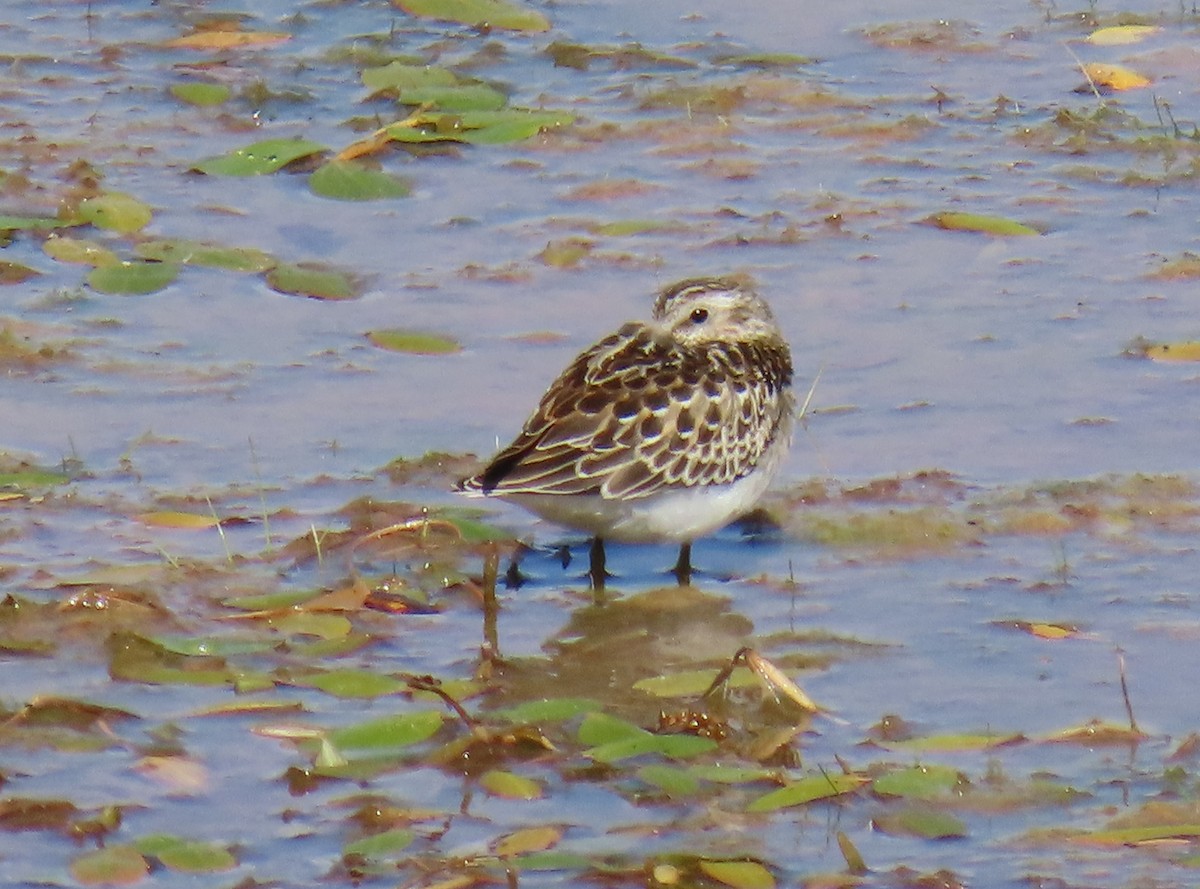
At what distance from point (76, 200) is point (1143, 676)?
19.0 ft

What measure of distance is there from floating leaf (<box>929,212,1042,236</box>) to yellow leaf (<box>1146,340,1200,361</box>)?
1377 millimetres

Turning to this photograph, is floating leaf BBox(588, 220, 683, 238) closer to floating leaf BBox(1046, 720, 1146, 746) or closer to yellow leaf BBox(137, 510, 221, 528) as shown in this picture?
yellow leaf BBox(137, 510, 221, 528)

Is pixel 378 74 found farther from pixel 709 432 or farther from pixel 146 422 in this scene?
pixel 709 432

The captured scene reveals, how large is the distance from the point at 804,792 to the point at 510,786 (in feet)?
2.34

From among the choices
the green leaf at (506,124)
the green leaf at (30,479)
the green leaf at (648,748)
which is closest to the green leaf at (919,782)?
the green leaf at (648,748)

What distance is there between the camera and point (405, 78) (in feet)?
38.9

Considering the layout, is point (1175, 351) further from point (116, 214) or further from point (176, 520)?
point (116, 214)

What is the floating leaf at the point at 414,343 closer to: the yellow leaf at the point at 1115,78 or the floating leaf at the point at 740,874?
the floating leaf at the point at 740,874

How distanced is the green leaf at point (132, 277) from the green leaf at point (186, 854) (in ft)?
14.5

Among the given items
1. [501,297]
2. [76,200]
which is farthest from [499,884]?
[76,200]

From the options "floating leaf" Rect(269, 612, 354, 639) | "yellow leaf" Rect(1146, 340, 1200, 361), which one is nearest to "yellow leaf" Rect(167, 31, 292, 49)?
"yellow leaf" Rect(1146, 340, 1200, 361)

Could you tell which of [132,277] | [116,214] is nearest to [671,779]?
[132,277]

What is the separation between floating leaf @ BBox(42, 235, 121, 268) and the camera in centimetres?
976

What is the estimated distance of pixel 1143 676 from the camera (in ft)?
21.3
